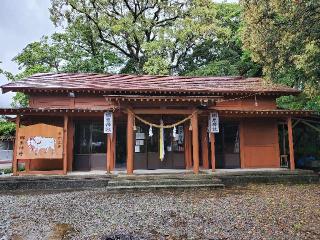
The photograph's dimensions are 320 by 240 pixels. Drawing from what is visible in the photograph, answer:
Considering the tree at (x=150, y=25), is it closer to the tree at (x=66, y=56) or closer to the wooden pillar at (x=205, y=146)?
the tree at (x=66, y=56)

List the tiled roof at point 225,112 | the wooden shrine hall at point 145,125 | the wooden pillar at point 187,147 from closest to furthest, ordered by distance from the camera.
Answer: the tiled roof at point 225,112, the wooden shrine hall at point 145,125, the wooden pillar at point 187,147

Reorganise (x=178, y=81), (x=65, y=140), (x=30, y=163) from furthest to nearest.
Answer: (x=178, y=81) < (x=30, y=163) < (x=65, y=140)

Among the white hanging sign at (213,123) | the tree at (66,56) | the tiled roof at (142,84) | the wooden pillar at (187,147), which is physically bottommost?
the wooden pillar at (187,147)

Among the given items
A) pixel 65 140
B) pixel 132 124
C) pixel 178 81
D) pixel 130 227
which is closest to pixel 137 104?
pixel 132 124

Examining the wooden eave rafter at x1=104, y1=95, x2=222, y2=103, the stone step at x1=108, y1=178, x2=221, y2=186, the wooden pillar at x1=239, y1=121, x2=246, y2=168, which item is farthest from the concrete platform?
the wooden eave rafter at x1=104, y1=95, x2=222, y2=103

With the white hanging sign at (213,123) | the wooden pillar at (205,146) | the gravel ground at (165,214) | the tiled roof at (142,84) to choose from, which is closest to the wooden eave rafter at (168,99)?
the white hanging sign at (213,123)

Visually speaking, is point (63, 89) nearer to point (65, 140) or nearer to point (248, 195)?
point (65, 140)

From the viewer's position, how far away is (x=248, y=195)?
32.1ft

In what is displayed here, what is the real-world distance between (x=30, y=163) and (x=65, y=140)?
2309 mm

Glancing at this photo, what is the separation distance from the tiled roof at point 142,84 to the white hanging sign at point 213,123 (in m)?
1.43

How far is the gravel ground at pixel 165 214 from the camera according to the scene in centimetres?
595

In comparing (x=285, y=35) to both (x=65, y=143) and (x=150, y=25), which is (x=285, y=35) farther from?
(x=150, y=25)

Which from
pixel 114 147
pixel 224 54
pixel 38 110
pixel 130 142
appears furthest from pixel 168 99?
pixel 224 54

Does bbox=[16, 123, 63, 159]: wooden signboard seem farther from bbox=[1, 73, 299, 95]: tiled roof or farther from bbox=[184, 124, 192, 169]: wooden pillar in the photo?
bbox=[184, 124, 192, 169]: wooden pillar
